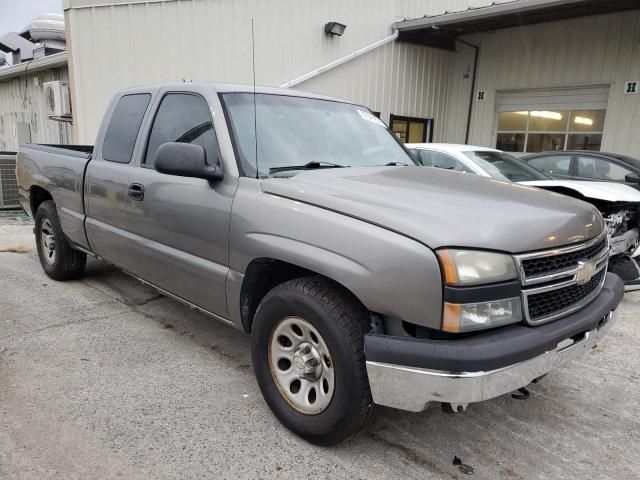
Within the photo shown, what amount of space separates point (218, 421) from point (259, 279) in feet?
2.71

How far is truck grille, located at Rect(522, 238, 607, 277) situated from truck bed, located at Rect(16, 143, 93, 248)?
374cm

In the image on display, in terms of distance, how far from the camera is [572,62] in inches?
437

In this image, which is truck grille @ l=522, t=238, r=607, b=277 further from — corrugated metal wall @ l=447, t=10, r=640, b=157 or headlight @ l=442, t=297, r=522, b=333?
corrugated metal wall @ l=447, t=10, r=640, b=157

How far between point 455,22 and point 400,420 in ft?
34.5

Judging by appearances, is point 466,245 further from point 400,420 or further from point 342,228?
point 400,420

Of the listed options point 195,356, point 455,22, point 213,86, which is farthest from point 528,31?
point 195,356

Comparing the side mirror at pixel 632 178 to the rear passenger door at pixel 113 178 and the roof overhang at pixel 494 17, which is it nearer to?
the roof overhang at pixel 494 17

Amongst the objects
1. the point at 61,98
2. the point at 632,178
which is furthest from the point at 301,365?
the point at 61,98

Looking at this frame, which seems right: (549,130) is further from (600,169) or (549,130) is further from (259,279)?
(259,279)

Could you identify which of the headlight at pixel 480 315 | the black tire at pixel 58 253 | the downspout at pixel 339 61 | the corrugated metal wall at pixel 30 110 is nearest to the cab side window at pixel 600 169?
the downspout at pixel 339 61

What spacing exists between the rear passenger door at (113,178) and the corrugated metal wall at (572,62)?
1039cm

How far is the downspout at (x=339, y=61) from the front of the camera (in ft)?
34.0

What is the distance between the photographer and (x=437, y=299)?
1997mm

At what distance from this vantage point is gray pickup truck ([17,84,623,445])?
204cm
